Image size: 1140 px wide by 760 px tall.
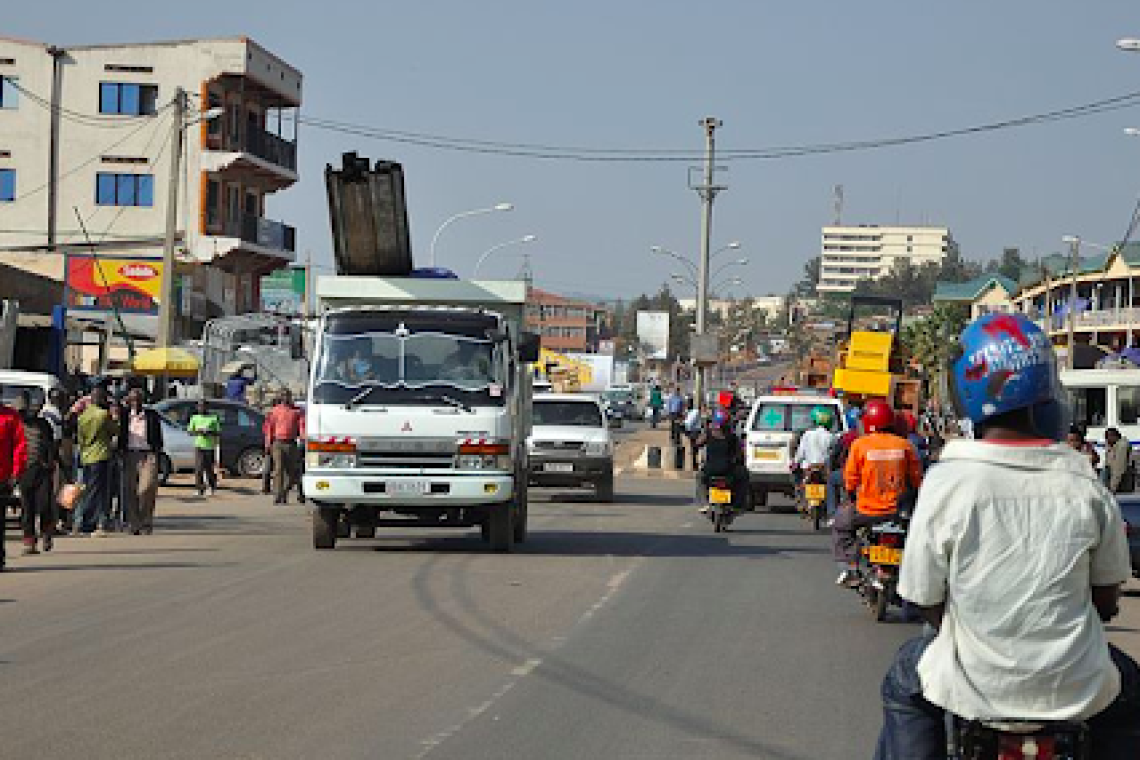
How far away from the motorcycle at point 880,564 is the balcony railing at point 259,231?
50836 mm

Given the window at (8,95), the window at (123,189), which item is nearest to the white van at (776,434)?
the window at (123,189)

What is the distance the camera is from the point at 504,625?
46.5 feet

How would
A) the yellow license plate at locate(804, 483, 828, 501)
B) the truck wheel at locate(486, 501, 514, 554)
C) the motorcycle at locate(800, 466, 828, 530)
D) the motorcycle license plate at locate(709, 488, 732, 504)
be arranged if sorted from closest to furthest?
1. the truck wheel at locate(486, 501, 514, 554)
2. the motorcycle license plate at locate(709, 488, 732, 504)
3. the motorcycle at locate(800, 466, 828, 530)
4. the yellow license plate at locate(804, 483, 828, 501)

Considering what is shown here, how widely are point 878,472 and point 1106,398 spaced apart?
27.4 m

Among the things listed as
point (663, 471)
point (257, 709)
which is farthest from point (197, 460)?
point (257, 709)

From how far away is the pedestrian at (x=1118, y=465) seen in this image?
2911 cm

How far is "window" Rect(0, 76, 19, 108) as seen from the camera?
64.2 meters

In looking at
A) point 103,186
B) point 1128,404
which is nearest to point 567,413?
point 1128,404

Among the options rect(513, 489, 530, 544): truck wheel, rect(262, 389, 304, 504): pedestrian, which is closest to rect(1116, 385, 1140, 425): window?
rect(262, 389, 304, 504): pedestrian

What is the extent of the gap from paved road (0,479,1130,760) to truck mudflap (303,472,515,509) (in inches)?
25.6

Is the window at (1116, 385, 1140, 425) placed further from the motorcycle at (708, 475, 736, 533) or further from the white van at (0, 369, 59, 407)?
the white van at (0, 369, 59, 407)

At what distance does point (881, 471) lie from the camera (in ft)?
50.1

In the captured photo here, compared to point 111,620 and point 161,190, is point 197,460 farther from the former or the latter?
point 161,190

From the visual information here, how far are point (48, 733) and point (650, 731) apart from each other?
9.66 ft
